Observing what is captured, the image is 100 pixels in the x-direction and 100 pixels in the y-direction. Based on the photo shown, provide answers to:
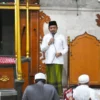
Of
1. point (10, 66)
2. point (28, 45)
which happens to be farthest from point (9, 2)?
point (10, 66)

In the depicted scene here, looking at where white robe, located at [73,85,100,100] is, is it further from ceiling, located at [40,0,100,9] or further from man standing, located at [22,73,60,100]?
ceiling, located at [40,0,100,9]

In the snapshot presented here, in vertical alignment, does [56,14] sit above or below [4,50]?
above

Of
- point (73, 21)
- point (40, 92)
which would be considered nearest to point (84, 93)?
point (40, 92)

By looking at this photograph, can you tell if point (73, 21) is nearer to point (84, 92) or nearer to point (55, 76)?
point (55, 76)

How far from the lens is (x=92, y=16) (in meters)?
11.5

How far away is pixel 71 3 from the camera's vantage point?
37.4ft

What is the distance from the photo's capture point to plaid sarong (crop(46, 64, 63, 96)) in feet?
28.0

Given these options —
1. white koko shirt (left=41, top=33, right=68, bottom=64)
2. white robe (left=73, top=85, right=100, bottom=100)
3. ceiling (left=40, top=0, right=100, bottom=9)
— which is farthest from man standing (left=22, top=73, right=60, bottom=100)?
ceiling (left=40, top=0, right=100, bottom=9)

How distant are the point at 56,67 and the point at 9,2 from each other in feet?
10.7

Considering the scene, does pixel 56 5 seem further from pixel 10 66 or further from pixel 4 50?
pixel 10 66

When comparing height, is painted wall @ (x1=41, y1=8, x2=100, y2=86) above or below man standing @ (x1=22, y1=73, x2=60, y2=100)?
above

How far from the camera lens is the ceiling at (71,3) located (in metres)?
11.3

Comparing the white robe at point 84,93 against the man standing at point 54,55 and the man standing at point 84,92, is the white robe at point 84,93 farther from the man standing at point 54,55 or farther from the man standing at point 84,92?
the man standing at point 54,55

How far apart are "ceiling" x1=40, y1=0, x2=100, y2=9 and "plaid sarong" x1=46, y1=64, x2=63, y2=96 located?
3065 millimetres
